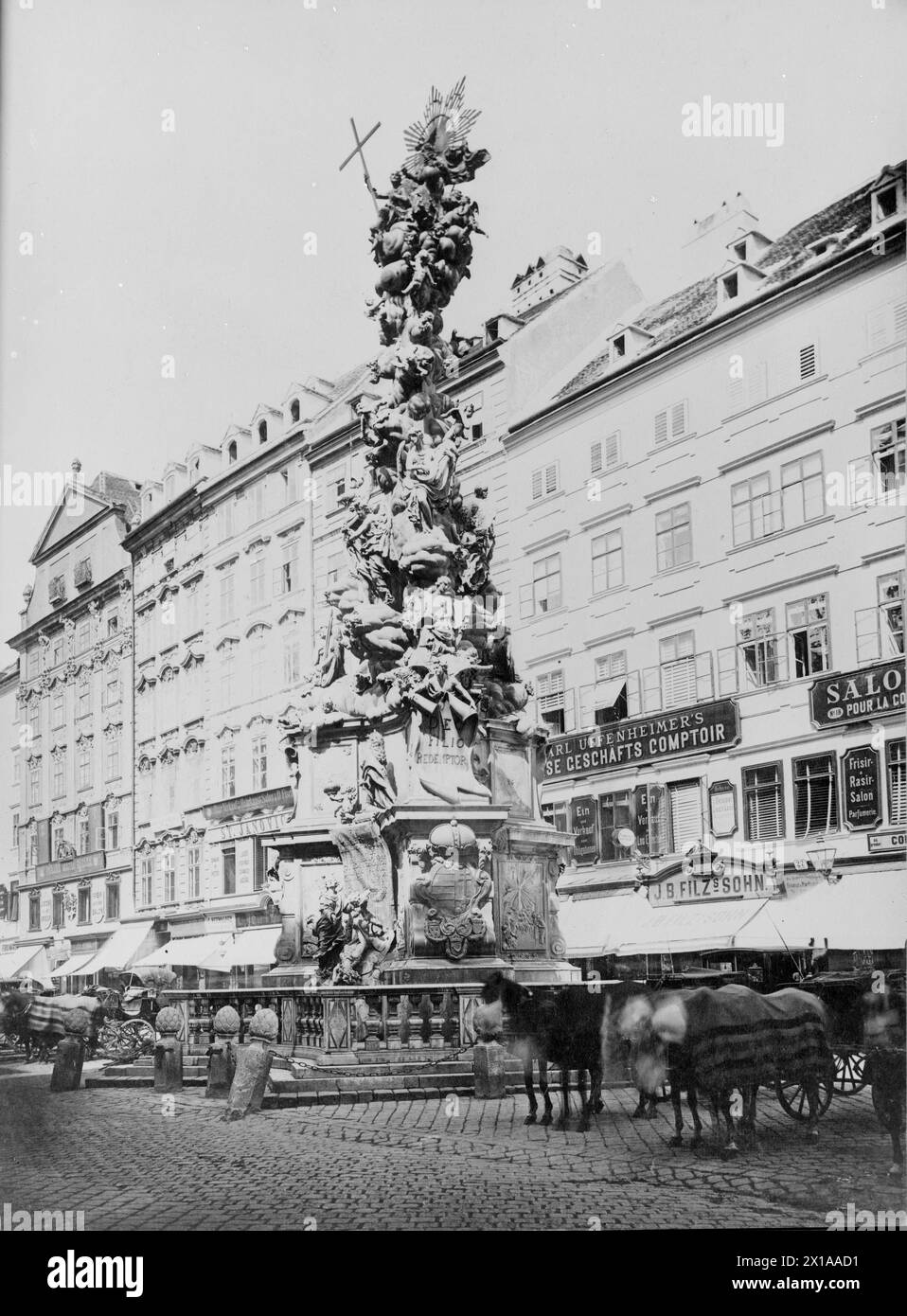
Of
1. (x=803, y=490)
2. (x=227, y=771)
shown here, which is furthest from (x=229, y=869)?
(x=803, y=490)

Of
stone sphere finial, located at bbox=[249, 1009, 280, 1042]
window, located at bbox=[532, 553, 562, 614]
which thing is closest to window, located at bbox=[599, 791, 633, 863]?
window, located at bbox=[532, 553, 562, 614]

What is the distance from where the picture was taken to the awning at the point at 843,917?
10812 millimetres

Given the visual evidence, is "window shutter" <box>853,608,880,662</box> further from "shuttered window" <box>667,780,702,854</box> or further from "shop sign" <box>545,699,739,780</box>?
"shuttered window" <box>667,780,702,854</box>

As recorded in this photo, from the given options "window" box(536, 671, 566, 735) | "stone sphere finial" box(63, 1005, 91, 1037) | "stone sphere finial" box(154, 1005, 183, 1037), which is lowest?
"stone sphere finial" box(63, 1005, 91, 1037)

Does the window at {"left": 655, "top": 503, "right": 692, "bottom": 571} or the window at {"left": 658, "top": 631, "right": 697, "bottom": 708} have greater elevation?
the window at {"left": 655, "top": 503, "right": 692, "bottom": 571}

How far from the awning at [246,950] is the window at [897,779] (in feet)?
18.2

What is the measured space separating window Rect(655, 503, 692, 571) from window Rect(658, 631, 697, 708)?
0.80 m

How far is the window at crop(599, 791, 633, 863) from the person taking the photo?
14.0 m

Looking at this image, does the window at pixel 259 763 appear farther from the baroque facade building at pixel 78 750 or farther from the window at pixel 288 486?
the window at pixel 288 486

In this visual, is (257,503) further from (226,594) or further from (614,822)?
(614,822)

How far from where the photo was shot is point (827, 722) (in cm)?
1318

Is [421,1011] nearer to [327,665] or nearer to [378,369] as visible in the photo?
[327,665]

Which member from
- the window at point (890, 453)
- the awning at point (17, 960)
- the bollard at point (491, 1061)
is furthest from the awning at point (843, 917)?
the awning at point (17, 960)

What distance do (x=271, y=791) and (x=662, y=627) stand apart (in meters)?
4.15
